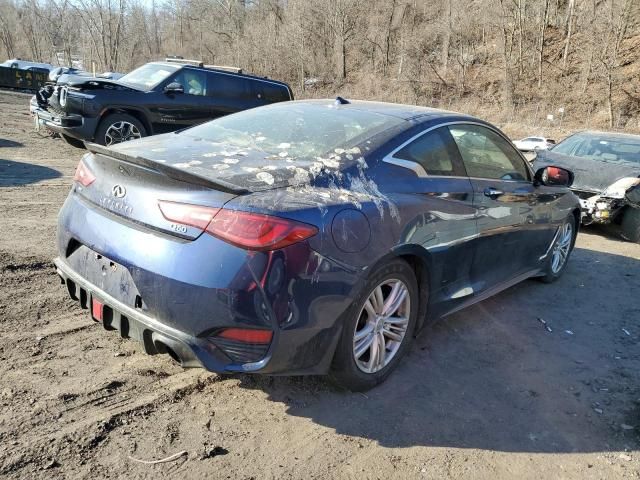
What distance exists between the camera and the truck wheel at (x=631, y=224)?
23.6ft

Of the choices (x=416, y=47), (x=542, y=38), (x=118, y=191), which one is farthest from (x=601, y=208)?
(x=416, y=47)

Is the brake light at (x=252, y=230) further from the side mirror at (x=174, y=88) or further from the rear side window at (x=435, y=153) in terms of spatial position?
the side mirror at (x=174, y=88)

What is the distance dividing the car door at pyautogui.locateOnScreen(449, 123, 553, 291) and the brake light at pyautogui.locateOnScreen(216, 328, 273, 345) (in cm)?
190

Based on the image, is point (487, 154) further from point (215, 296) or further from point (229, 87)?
point (229, 87)

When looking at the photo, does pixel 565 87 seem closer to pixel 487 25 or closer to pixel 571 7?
pixel 571 7

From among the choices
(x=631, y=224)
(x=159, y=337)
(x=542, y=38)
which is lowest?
(x=631, y=224)

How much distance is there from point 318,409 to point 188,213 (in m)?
1.30

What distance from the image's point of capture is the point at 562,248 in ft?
17.6

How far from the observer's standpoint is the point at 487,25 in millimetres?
38250

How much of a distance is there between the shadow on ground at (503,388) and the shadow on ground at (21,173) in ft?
19.1

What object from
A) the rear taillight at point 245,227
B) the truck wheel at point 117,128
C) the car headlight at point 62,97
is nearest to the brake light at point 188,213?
the rear taillight at point 245,227

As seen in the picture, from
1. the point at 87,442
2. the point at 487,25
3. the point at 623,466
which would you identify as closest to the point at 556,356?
the point at 623,466

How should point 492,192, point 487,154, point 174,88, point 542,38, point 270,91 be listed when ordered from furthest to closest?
point 542,38
point 270,91
point 174,88
point 487,154
point 492,192

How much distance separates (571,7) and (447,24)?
8.87 m
